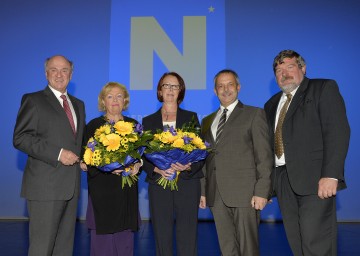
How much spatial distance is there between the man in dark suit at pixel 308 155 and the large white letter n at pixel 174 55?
3.21m

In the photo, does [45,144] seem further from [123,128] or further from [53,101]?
[123,128]

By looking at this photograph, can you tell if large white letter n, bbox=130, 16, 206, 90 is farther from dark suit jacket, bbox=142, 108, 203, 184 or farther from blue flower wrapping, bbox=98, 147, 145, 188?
blue flower wrapping, bbox=98, 147, 145, 188

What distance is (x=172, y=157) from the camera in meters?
2.62

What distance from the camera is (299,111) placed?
2703 mm

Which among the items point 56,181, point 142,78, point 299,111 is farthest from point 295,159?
point 142,78

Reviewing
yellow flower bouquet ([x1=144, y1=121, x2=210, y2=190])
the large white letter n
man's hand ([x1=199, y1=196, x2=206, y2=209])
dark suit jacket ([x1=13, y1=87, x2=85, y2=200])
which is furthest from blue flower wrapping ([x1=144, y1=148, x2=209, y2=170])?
the large white letter n

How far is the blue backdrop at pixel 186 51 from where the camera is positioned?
6.06 meters

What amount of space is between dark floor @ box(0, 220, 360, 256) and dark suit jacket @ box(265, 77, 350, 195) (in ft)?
6.10

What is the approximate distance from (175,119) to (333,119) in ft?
3.89

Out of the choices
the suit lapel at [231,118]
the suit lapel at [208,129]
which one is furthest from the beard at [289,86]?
the suit lapel at [208,129]

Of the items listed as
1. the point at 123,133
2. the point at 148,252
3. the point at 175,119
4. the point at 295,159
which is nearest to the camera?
the point at 123,133

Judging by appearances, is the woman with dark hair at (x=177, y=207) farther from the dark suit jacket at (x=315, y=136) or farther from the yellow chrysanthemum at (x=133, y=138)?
the dark suit jacket at (x=315, y=136)

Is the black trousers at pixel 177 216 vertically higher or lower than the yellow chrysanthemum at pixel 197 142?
lower

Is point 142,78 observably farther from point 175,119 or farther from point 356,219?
point 356,219
